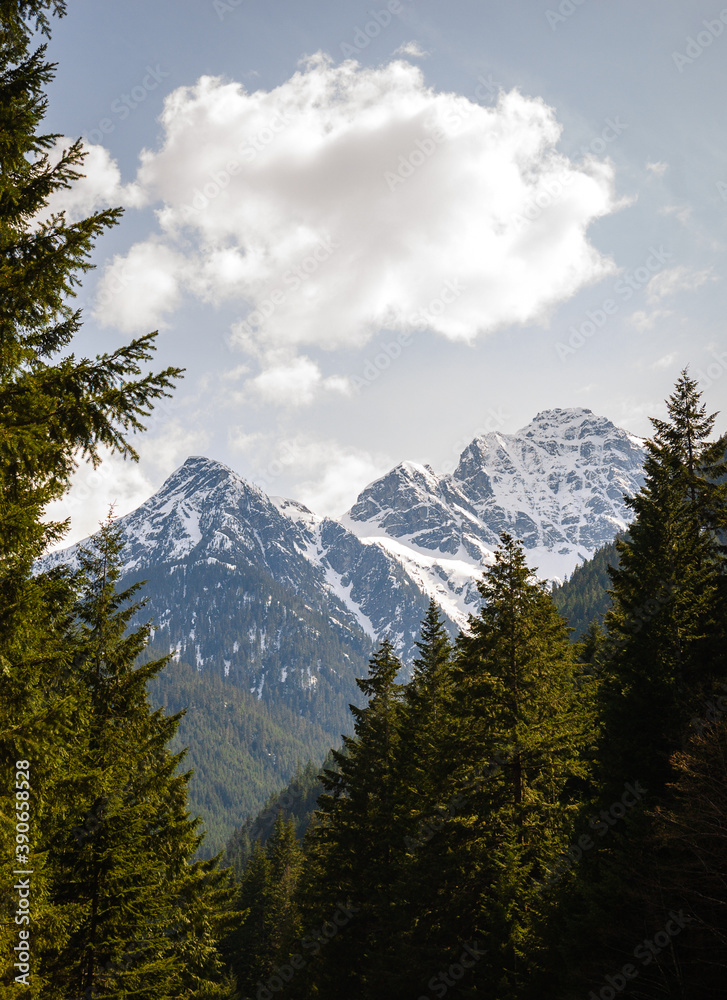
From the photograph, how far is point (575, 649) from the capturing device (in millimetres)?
26469

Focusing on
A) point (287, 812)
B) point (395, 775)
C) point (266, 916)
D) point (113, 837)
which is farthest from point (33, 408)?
point (287, 812)

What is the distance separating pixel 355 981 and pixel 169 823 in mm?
12255

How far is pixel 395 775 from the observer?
2142 centimetres

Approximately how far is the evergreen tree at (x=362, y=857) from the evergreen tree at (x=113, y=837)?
8559 millimetres

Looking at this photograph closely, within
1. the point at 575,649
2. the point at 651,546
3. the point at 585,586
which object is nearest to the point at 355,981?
the point at 575,649

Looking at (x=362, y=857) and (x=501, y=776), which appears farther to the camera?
(x=362, y=857)

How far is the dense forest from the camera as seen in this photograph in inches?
292

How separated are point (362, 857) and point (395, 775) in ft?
10.2

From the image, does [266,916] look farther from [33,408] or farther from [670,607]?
[33,408]

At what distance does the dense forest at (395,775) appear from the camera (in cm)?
741

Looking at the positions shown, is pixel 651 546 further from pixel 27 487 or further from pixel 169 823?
pixel 27 487

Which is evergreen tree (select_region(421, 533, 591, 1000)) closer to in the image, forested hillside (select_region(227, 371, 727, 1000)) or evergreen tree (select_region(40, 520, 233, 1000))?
forested hillside (select_region(227, 371, 727, 1000))

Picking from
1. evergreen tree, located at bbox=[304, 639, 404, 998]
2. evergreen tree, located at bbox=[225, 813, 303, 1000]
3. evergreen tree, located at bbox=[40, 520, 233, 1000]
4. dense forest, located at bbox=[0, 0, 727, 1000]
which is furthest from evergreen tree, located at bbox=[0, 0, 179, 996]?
evergreen tree, located at bbox=[225, 813, 303, 1000]

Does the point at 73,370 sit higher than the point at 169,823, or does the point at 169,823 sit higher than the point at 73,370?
the point at 73,370
